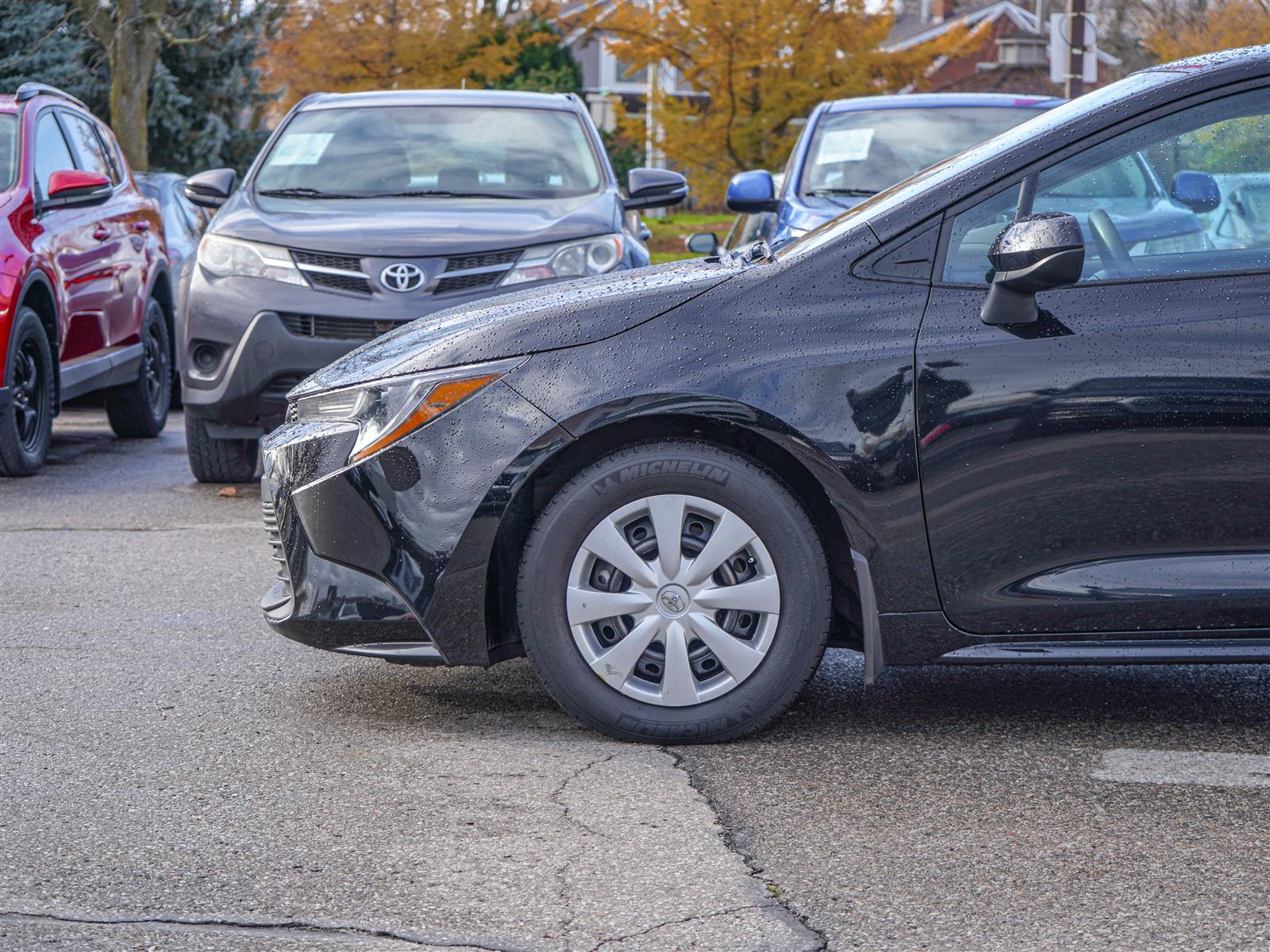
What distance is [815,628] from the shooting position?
4.15 meters

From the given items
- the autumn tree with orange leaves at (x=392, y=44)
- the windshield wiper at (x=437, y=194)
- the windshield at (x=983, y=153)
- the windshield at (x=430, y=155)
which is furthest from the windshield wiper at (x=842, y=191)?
the autumn tree with orange leaves at (x=392, y=44)

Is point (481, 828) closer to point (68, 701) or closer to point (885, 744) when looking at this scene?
point (885, 744)

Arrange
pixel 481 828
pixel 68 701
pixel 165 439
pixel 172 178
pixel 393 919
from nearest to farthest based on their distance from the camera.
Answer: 1. pixel 393 919
2. pixel 481 828
3. pixel 68 701
4. pixel 165 439
5. pixel 172 178

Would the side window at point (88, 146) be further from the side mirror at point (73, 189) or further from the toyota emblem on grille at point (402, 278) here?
the toyota emblem on grille at point (402, 278)

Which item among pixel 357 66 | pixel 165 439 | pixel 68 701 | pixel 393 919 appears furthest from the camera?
pixel 357 66

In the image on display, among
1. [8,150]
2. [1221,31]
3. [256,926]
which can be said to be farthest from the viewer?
[1221,31]

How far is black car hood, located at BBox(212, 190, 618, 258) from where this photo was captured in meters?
7.61

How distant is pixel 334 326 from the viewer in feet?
24.7

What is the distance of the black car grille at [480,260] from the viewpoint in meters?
7.61

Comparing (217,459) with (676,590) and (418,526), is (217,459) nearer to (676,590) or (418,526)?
(418,526)

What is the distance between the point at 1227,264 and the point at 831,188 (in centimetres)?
568

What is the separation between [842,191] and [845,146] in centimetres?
49

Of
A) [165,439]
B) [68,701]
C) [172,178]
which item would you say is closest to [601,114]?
[172,178]

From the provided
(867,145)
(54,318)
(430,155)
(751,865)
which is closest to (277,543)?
(751,865)
